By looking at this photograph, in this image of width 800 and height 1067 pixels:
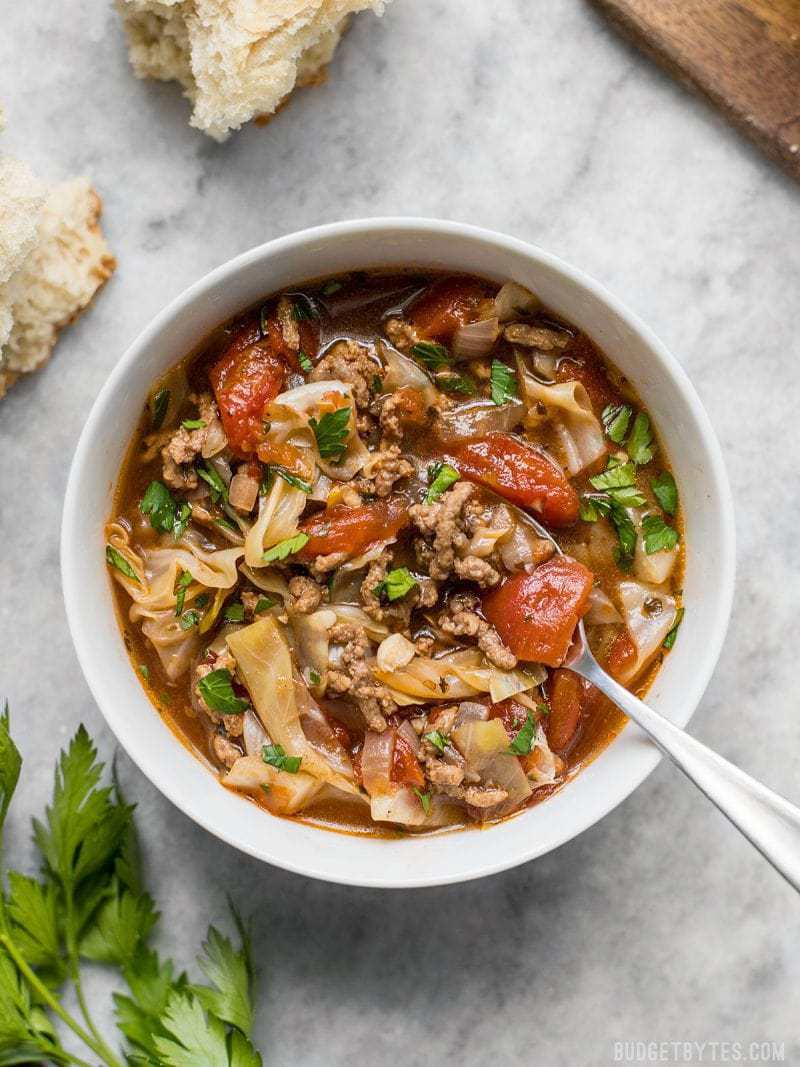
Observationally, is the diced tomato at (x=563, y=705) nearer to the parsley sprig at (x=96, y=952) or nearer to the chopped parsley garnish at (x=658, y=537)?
the chopped parsley garnish at (x=658, y=537)

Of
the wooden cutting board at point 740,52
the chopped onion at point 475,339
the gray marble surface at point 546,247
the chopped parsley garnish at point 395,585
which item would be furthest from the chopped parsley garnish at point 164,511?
the wooden cutting board at point 740,52

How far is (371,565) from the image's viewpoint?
362 centimetres

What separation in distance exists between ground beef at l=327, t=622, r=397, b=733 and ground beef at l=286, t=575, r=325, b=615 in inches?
4.1

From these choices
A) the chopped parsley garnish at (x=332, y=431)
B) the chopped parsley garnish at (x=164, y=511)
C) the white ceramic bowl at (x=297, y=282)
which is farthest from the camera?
the chopped parsley garnish at (x=164, y=511)

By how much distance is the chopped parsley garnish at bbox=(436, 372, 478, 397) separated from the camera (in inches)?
145

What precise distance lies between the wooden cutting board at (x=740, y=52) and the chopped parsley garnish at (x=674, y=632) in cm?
170

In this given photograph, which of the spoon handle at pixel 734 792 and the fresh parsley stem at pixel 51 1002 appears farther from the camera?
the fresh parsley stem at pixel 51 1002

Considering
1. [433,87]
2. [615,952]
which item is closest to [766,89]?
[433,87]

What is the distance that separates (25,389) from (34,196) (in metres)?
0.69

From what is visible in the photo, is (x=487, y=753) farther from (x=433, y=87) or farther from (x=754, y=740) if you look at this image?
(x=433, y=87)

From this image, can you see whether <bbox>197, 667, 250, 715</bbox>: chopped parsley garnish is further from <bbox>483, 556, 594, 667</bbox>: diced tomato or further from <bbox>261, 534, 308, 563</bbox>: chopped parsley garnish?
<bbox>483, 556, 594, 667</bbox>: diced tomato

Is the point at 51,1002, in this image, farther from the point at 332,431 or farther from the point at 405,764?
the point at 332,431

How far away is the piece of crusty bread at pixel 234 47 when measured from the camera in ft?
12.5

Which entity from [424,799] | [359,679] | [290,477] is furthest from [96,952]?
[290,477]
